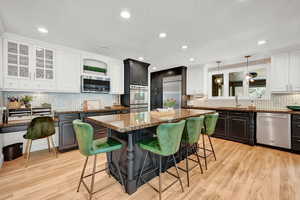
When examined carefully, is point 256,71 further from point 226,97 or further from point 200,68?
point 200,68

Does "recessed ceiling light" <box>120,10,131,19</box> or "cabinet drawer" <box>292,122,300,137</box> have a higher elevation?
"recessed ceiling light" <box>120,10,131,19</box>

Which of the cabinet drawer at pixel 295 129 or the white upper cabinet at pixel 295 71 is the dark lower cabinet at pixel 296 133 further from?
the white upper cabinet at pixel 295 71

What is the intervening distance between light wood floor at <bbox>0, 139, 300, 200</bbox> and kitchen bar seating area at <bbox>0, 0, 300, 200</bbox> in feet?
0.06

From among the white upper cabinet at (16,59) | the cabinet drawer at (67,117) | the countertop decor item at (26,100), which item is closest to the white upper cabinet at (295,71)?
the cabinet drawer at (67,117)

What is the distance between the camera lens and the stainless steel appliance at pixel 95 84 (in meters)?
3.47

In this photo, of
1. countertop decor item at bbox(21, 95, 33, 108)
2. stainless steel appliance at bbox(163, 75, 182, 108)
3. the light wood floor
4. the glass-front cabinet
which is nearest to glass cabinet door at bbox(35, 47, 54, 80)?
countertop decor item at bbox(21, 95, 33, 108)

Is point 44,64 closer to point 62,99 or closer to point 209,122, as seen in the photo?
point 62,99

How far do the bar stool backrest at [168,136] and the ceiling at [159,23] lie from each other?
1.59 metres

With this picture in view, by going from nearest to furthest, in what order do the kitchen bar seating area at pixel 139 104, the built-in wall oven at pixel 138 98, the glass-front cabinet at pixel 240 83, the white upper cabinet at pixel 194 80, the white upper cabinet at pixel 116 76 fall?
the kitchen bar seating area at pixel 139 104 < the glass-front cabinet at pixel 240 83 < the white upper cabinet at pixel 116 76 < the built-in wall oven at pixel 138 98 < the white upper cabinet at pixel 194 80

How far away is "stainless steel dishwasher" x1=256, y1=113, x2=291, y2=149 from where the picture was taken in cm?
300

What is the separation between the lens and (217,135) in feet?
13.2

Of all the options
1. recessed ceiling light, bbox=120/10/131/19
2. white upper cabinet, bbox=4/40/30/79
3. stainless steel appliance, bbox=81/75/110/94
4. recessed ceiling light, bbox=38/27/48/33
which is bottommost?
stainless steel appliance, bbox=81/75/110/94

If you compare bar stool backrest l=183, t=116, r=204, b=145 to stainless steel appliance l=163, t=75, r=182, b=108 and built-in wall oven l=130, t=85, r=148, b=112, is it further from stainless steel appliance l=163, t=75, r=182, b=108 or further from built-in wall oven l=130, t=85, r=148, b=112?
stainless steel appliance l=163, t=75, r=182, b=108

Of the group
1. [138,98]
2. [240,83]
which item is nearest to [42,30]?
[138,98]
